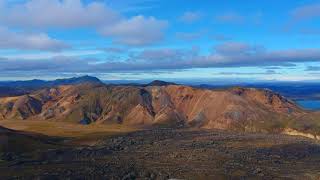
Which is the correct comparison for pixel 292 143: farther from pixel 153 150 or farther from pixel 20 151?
pixel 20 151

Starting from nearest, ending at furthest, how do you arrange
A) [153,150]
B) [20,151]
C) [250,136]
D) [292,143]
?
1. [20,151]
2. [153,150]
3. [292,143]
4. [250,136]

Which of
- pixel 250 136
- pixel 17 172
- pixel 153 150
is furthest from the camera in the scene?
pixel 250 136

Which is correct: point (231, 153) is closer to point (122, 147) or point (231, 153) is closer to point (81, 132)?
point (122, 147)

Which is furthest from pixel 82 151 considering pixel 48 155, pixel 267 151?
pixel 267 151

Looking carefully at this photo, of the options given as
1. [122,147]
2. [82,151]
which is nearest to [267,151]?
[122,147]

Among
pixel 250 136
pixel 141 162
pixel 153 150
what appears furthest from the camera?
pixel 250 136

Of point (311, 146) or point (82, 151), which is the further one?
point (311, 146)
